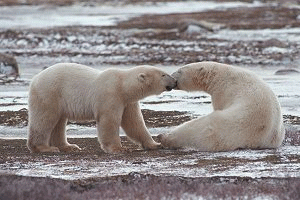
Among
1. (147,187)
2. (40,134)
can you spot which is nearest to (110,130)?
(40,134)

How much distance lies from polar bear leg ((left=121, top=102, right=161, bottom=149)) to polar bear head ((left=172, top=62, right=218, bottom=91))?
25.9 inches

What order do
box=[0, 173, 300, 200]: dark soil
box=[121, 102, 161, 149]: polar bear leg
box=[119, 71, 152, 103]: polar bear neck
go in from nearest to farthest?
1. box=[0, 173, 300, 200]: dark soil
2. box=[119, 71, 152, 103]: polar bear neck
3. box=[121, 102, 161, 149]: polar bear leg

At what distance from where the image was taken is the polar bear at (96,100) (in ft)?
29.6

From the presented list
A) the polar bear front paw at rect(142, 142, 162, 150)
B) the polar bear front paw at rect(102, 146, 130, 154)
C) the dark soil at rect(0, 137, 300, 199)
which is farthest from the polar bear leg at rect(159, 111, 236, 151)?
the dark soil at rect(0, 137, 300, 199)

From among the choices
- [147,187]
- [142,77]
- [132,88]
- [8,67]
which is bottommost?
[8,67]

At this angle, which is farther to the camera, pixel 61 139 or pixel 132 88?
pixel 61 139

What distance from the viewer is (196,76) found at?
9547 millimetres

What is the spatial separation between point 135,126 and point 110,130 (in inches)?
20.3

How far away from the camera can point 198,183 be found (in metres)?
6.69

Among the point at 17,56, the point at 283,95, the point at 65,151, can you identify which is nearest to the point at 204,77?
the point at 65,151

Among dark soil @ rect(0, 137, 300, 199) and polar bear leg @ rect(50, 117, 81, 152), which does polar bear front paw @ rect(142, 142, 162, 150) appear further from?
dark soil @ rect(0, 137, 300, 199)

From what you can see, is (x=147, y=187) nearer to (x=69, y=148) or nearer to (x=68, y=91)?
(x=68, y=91)

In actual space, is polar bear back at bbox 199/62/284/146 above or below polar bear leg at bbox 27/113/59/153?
above

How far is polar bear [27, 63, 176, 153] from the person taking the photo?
9.02 m
